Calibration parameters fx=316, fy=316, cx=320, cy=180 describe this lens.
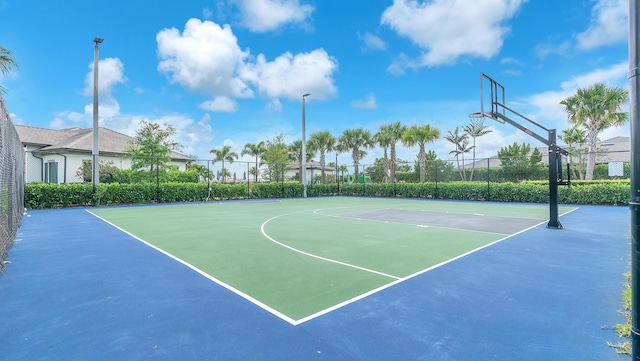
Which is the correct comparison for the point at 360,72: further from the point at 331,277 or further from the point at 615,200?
the point at 331,277

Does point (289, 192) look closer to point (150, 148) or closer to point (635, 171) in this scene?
point (150, 148)

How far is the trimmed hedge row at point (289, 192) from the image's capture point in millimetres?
16047

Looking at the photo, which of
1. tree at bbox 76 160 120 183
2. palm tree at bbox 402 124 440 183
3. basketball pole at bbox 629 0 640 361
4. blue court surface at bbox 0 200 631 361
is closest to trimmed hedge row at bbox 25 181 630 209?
palm tree at bbox 402 124 440 183

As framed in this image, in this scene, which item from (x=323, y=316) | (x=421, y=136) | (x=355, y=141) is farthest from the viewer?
(x=355, y=141)

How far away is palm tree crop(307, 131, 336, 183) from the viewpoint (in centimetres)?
3770

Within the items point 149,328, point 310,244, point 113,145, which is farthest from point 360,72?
point 149,328

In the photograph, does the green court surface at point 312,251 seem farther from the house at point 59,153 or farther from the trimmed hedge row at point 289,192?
the house at point 59,153

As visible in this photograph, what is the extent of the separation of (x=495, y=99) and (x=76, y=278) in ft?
40.2

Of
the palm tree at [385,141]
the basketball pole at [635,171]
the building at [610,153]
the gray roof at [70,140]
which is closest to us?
the basketball pole at [635,171]

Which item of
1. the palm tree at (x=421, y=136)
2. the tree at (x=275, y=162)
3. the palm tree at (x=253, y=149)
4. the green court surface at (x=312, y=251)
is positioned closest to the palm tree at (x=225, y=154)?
the palm tree at (x=253, y=149)

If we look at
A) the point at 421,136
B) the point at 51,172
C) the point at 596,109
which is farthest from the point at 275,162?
the point at 596,109

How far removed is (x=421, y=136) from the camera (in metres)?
28.0

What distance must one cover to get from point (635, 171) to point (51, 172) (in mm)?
31256

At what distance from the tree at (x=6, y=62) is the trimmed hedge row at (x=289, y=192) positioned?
9.85 metres
